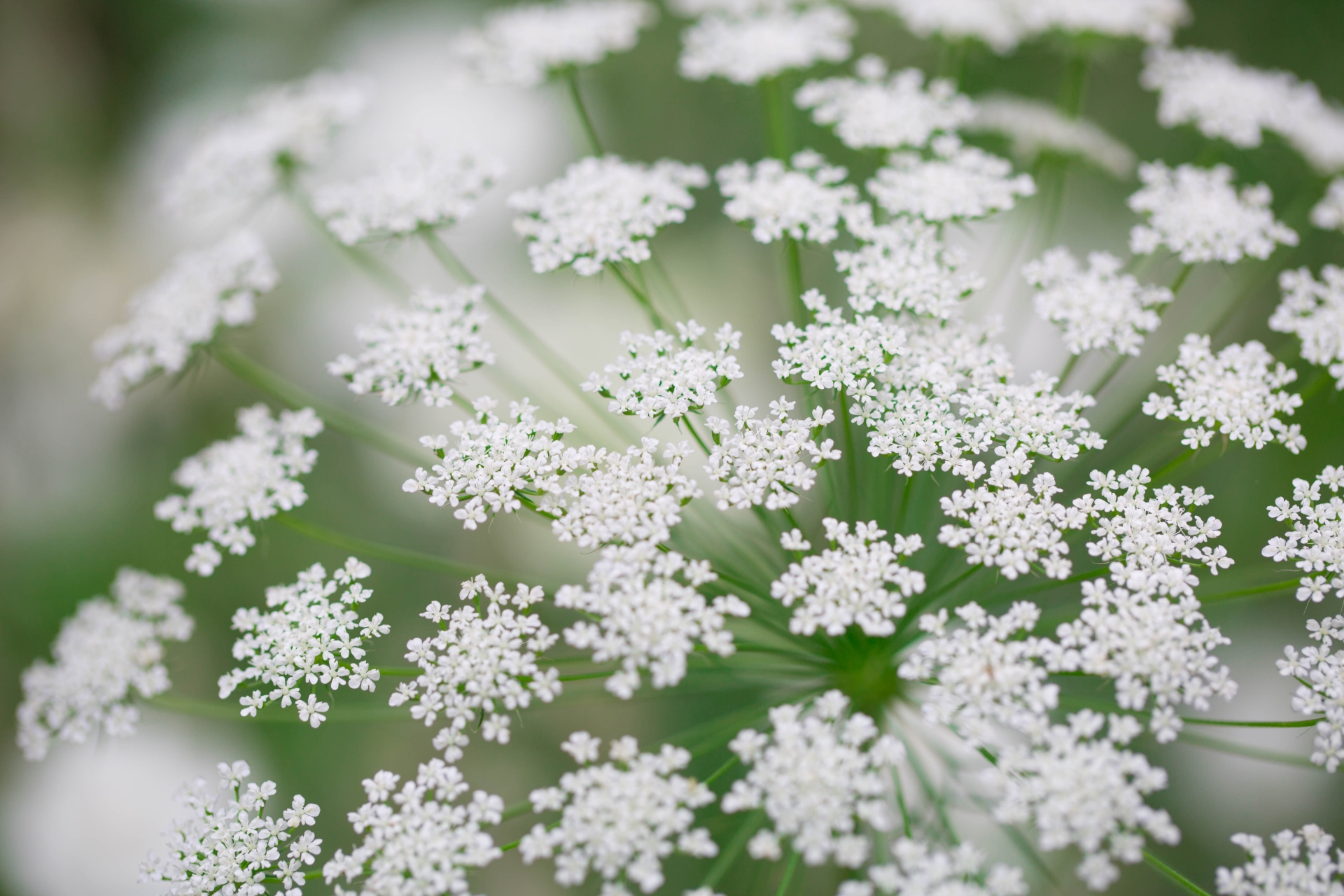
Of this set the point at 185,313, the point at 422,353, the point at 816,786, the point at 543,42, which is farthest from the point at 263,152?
the point at 816,786

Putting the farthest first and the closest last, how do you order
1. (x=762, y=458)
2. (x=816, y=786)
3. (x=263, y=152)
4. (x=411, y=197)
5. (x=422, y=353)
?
(x=263, y=152) → (x=411, y=197) → (x=422, y=353) → (x=762, y=458) → (x=816, y=786)

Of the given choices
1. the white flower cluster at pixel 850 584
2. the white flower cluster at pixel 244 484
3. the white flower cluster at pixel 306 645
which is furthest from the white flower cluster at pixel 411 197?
the white flower cluster at pixel 850 584

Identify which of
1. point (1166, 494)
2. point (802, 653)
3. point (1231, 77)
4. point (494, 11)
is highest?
point (494, 11)

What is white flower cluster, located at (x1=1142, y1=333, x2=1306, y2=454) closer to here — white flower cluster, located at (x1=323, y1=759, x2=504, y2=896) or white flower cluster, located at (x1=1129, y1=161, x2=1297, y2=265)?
white flower cluster, located at (x1=1129, y1=161, x2=1297, y2=265)

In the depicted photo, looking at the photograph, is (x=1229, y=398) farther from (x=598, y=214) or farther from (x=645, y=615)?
(x=598, y=214)

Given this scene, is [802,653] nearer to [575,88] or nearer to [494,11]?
[575,88]

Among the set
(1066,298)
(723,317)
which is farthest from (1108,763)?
(723,317)
